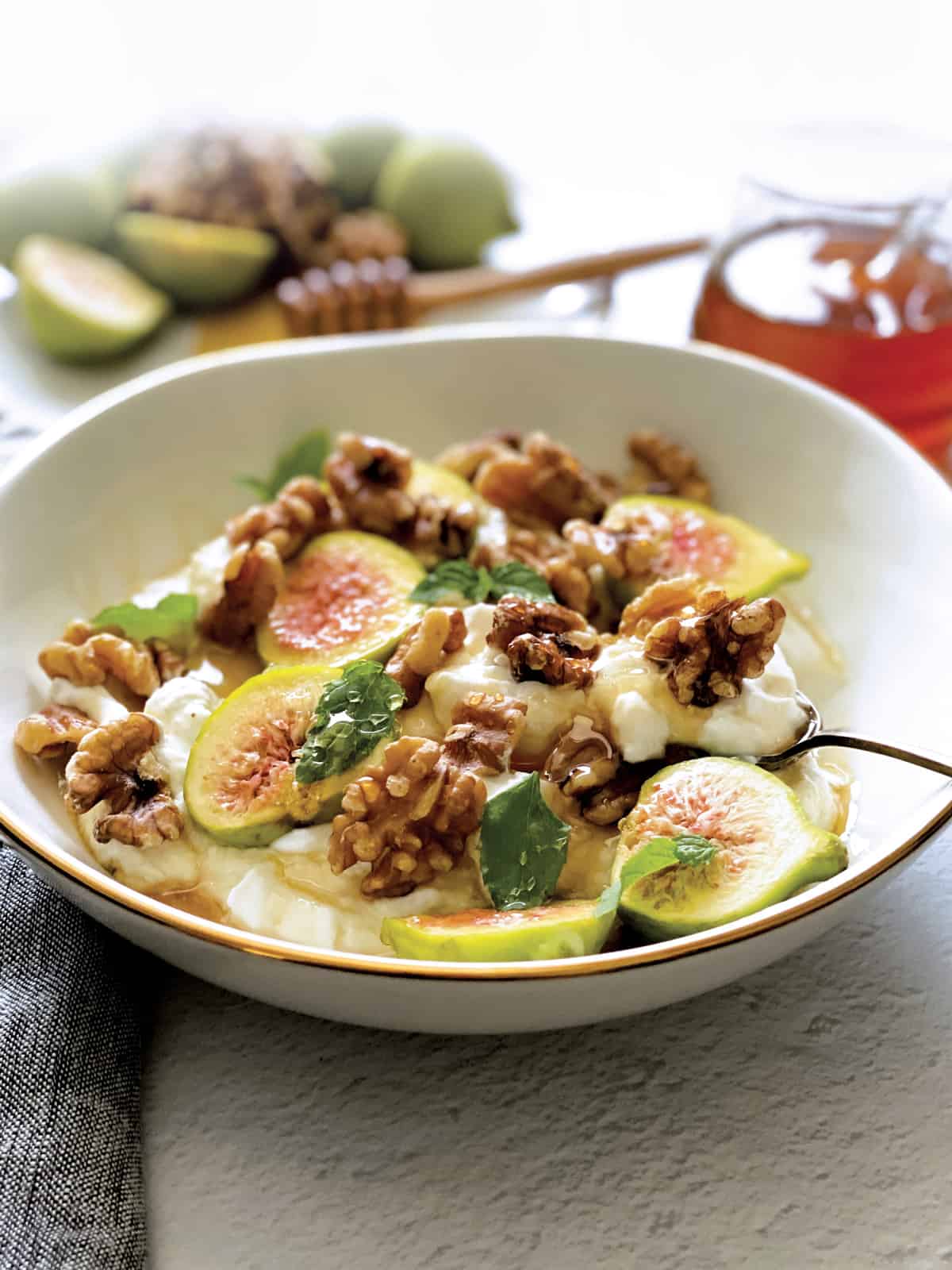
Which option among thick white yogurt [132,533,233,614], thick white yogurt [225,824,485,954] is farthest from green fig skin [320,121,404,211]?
thick white yogurt [225,824,485,954]

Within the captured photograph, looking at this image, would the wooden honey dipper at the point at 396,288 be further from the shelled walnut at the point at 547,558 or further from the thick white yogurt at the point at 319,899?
the thick white yogurt at the point at 319,899

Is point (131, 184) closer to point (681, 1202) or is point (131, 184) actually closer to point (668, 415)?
point (668, 415)

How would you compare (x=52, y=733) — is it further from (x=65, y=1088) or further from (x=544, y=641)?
(x=544, y=641)

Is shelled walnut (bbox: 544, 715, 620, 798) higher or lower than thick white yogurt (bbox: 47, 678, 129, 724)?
higher

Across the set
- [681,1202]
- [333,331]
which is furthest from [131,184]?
[681,1202]

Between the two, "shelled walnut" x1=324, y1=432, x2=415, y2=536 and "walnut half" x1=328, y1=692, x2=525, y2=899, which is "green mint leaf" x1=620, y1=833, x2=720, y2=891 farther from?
"shelled walnut" x1=324, y1=432, x2=415, y2=536

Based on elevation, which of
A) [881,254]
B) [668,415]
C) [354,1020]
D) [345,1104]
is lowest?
[345,1104]

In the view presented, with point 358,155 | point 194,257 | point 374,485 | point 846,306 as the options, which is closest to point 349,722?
point 374,485
